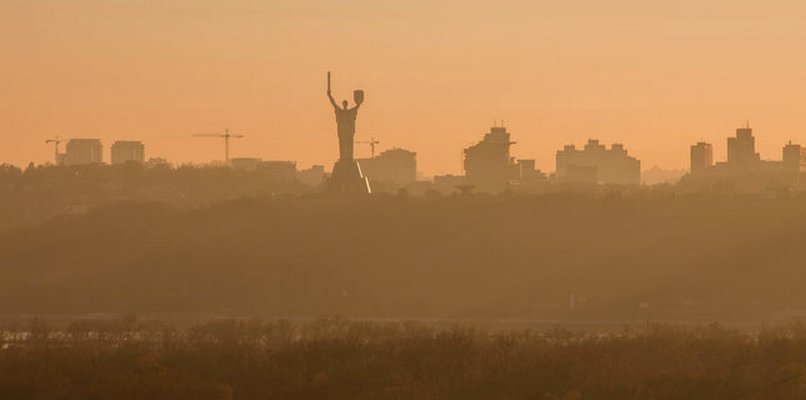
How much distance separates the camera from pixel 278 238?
101312 mm

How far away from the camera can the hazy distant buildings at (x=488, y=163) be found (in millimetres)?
148625

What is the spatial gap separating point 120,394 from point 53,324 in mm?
21324

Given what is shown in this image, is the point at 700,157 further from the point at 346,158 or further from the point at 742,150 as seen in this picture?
the point at 346,158

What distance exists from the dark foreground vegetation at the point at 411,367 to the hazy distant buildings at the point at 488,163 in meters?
83.2

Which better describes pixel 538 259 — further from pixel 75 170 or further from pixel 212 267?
pixel 75 170

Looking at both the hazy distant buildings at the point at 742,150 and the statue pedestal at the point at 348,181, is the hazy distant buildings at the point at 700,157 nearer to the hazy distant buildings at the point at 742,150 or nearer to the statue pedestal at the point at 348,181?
the hazy distant buildings at the point at 742,150

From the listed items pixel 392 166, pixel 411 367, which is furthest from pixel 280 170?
pixel 411 367

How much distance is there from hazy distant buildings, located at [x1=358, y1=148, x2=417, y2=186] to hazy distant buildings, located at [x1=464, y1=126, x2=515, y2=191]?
28149 millimetres

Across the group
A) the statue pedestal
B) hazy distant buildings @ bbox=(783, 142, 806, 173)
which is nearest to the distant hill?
the statue pedestal

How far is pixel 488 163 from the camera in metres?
151

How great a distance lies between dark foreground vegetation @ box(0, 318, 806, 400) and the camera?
57156 millimetres

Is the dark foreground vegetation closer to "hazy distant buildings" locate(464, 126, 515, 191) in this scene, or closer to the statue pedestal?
the statue pedestal

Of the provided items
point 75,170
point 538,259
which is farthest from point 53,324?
point 75,170

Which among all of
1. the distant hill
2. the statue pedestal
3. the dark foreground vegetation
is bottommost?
the dark foreground vegetation
